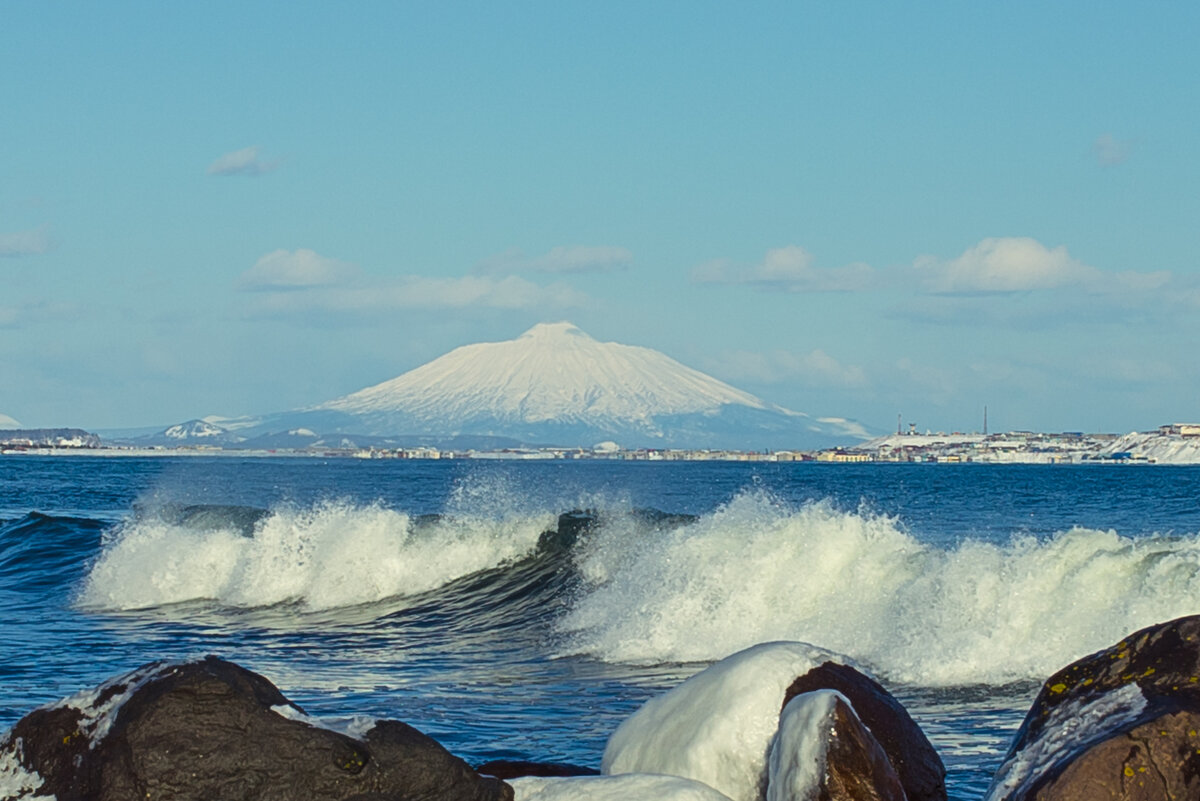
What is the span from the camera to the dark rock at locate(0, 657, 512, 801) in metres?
7.04

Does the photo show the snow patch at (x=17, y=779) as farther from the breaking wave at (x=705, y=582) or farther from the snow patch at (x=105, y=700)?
the breaking wave at (x=705, y=582)

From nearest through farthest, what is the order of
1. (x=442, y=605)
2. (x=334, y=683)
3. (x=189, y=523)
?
(x=334, y=683) → (x=442, y=605) → (x=189, y=523)

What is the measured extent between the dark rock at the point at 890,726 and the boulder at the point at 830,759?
44 cm

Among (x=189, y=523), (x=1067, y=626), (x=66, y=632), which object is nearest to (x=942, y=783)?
(x=1067, y=626)

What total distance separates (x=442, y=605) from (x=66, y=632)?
685 cm

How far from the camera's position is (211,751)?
23.3ft

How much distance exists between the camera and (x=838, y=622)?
18.2 m

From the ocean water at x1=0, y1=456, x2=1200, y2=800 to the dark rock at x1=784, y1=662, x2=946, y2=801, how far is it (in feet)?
4.81

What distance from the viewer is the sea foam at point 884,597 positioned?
1571 cm

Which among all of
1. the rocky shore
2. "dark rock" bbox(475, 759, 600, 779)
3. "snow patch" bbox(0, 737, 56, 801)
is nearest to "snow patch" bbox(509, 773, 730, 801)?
the rocky shore

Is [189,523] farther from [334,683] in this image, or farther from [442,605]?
[334,683]

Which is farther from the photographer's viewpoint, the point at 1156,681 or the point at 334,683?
the point at 334,683

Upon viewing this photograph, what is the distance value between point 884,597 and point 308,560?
1419 cm

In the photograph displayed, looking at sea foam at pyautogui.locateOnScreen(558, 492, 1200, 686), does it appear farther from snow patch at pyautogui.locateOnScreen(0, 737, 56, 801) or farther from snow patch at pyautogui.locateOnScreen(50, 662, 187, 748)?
snow patch at pyautogui.locateOnScreen(0, 737, 56, 801)
